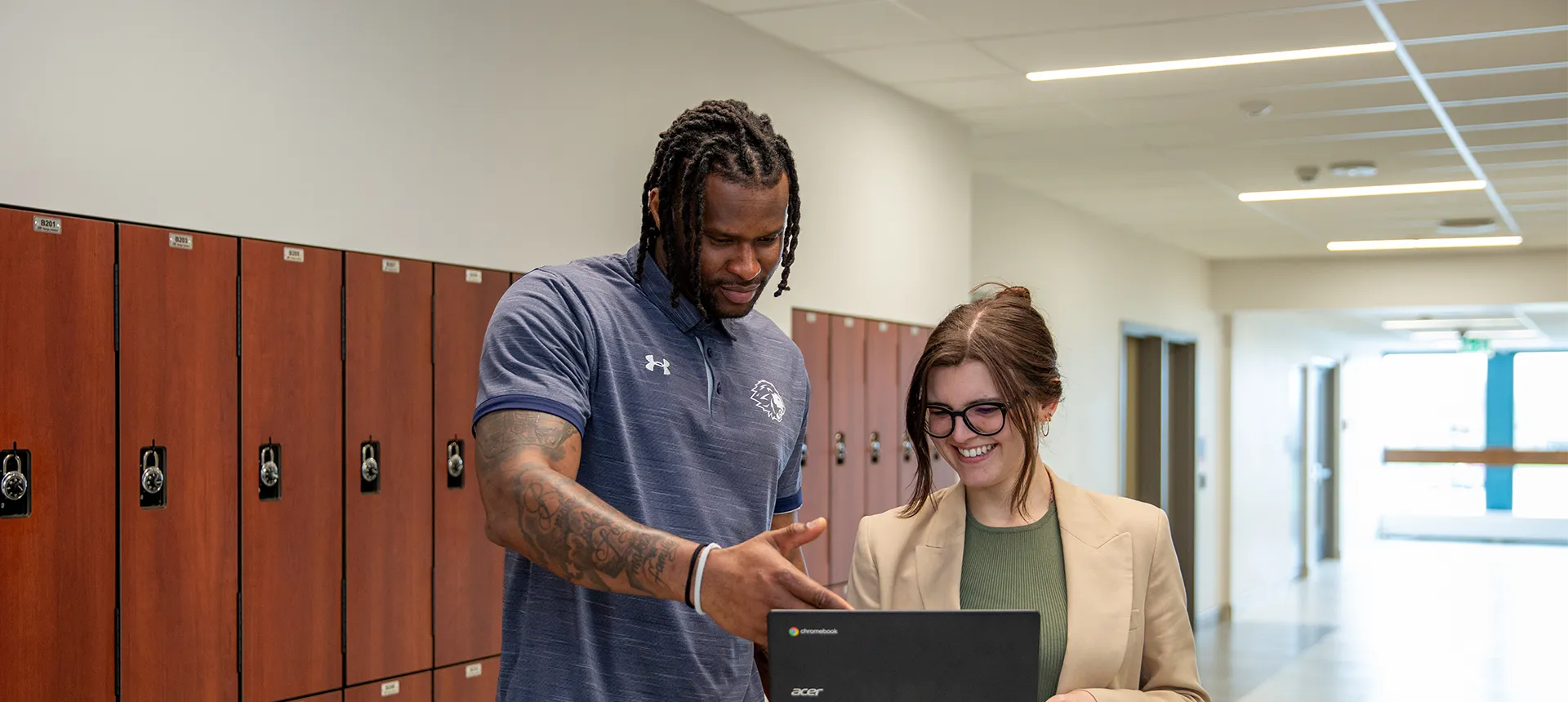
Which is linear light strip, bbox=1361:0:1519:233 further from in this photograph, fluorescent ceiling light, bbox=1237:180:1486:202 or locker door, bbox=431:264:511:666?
locker door, bbox=431:264:511:666

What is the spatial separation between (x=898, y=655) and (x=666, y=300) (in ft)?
2.37

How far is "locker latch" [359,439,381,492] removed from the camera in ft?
10.9

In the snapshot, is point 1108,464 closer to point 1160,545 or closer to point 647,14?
point 647,14

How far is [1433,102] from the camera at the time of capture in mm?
5695

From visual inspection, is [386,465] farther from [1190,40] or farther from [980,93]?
[980,93]

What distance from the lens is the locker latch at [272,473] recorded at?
305 cm

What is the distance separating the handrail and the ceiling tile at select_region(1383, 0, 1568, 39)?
1698 cm

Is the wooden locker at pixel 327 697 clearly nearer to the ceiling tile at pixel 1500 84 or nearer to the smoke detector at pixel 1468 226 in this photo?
the ceiling tile at pixel 1500 84

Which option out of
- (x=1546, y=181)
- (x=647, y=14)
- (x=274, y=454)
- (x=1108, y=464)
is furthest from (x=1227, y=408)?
(x=274, y=454)

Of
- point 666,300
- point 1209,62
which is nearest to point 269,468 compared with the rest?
point 666,300

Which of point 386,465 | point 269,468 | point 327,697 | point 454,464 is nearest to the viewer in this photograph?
point 269,468

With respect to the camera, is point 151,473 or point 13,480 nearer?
point 13,480

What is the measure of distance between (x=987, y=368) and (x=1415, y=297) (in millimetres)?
10126

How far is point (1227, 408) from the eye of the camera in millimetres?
11703
